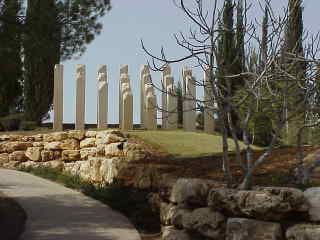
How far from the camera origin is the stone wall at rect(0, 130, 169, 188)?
13.6 metres

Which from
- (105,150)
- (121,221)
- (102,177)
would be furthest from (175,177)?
(105,150)

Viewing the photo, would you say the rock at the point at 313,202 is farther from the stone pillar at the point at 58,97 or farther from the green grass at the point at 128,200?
the stone pillar at the point at 58,97

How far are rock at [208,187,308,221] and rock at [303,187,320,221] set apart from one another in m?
0.06

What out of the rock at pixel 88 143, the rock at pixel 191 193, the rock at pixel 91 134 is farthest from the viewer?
the rock at pixel 91 134

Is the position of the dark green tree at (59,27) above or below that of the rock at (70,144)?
above

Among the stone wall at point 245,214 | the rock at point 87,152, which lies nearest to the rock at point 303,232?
the stone wall at point 245,214

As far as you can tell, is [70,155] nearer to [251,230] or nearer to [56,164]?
[56,164]

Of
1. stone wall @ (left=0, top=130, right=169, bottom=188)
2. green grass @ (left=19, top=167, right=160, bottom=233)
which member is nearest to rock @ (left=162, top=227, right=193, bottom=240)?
green grass @ (left=19, top=167, right=160, bottom=233)

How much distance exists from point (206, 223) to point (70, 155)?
1070cm

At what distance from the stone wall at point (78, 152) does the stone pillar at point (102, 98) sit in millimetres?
2923

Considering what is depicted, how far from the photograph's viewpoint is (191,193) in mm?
7289

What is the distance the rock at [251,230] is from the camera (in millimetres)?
5930

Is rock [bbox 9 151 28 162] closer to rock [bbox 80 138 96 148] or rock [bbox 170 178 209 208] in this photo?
rock [bbox 80 138 96 148]

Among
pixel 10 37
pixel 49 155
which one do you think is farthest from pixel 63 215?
pixel 49 155
